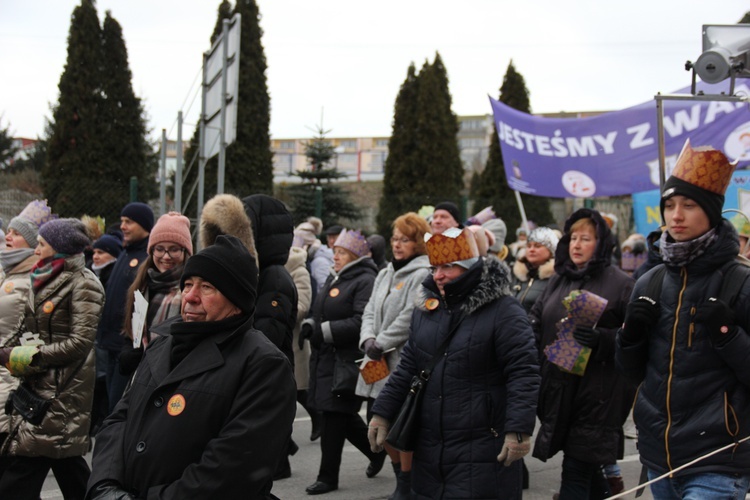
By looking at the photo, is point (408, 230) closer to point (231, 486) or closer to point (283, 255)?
point (283, 255)

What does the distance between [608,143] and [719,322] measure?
8.17m

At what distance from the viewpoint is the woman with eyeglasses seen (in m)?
4.81

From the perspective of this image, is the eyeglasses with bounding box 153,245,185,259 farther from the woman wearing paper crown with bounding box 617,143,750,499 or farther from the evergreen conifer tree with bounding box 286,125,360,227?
the evergreen conifer tree with bounding box 286,125,360,227

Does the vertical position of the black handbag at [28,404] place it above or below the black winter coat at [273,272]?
below

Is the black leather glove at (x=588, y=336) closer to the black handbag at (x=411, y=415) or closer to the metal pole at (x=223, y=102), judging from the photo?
the black handbag at (x=411, y=415)

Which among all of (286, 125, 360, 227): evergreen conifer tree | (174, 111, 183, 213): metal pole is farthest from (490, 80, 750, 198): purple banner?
(174, 111, 183, 213): metal pole

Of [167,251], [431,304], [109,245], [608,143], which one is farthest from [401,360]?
[608,143]

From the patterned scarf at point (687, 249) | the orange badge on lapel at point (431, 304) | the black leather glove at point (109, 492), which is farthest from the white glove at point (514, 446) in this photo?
the black leather glove at point (109, 492)

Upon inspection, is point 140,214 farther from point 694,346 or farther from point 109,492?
point 694,346

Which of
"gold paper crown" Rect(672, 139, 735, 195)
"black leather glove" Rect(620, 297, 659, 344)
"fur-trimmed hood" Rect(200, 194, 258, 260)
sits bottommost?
"black leather glove" Rect(620, 297, 659, 344)

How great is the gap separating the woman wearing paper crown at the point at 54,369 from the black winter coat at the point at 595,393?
9.07 feet

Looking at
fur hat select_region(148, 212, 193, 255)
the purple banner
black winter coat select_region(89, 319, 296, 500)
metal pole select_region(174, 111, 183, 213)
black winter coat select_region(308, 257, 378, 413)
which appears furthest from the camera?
the purple banner

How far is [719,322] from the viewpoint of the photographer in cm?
332

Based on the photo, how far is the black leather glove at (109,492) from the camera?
9.04ft
